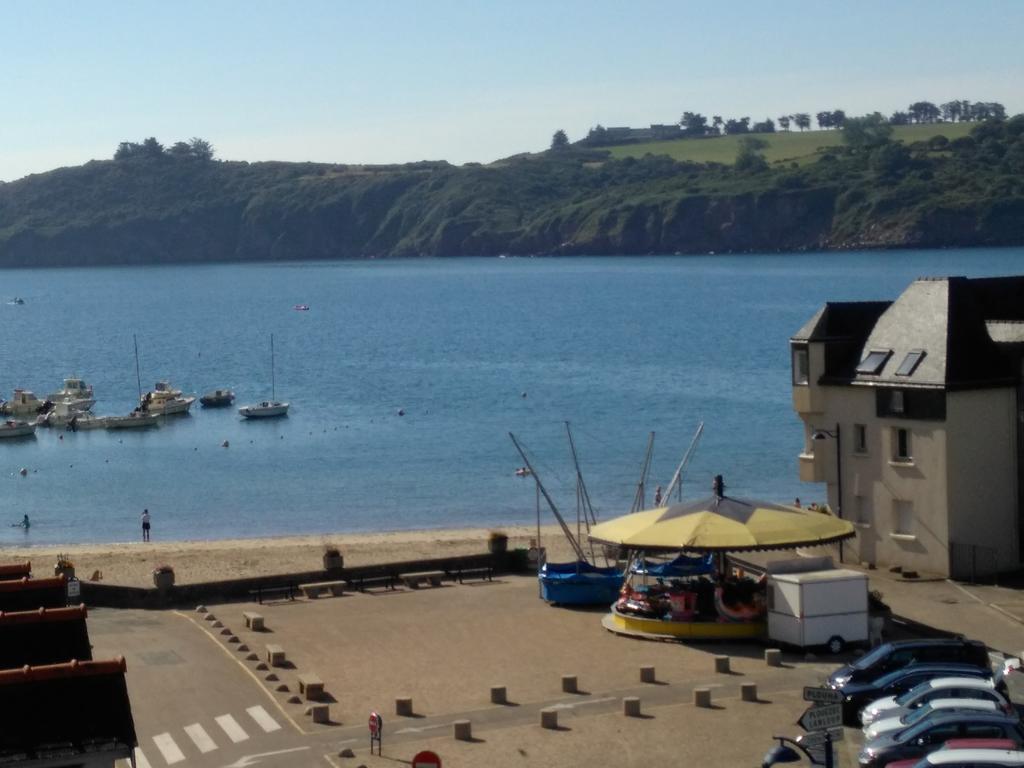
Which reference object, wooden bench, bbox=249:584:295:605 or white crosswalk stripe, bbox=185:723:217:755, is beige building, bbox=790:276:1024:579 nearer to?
wooden bench, bbox=249:584:295:605

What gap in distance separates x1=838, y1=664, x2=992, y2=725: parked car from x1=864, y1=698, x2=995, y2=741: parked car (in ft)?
5.19

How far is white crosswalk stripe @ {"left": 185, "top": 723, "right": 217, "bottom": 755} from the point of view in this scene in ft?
86.5

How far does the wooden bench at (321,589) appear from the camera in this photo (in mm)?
39656

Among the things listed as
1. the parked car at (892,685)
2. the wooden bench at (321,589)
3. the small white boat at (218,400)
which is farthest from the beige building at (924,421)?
the small white boat at (218,400)

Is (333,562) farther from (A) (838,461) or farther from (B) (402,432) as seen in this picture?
(B) (402,432)

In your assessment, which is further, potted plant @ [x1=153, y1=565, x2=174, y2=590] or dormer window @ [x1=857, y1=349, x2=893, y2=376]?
dormer window @ [x1=857, y1=349, x2=893, y2=376]

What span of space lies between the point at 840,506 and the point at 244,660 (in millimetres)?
16257

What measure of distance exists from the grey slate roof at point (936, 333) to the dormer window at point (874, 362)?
83 millimetres

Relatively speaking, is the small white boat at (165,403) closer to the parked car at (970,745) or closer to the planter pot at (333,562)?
the planter pot at (333,562)

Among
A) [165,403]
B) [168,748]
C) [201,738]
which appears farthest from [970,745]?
[165,403]

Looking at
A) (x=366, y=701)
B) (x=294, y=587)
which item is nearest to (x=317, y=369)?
(x=294, y=587)

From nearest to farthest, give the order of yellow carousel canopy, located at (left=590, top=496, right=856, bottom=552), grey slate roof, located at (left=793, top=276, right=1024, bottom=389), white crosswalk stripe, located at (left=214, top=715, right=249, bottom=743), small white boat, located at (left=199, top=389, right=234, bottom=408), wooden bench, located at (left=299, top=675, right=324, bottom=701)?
white crosswalk stripe, located at (left=214, top=715, right=249, bottom=743) → wooden bench, located at (left=299, top=675, right=324, bottom=701) → yellow carousel canopy, located at (left=590, top=496, right=856, bottom=552) → grey slate roof, located at (left=793, top=276, right=1024, bottom=389) → small white boat, located at (left=199, top=389, right=234, bottom=408)

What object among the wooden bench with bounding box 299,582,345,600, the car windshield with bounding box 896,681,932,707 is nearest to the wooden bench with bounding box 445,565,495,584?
the wooden bench with bounding box 299,582,345,600

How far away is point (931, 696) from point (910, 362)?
15989 millimetres
